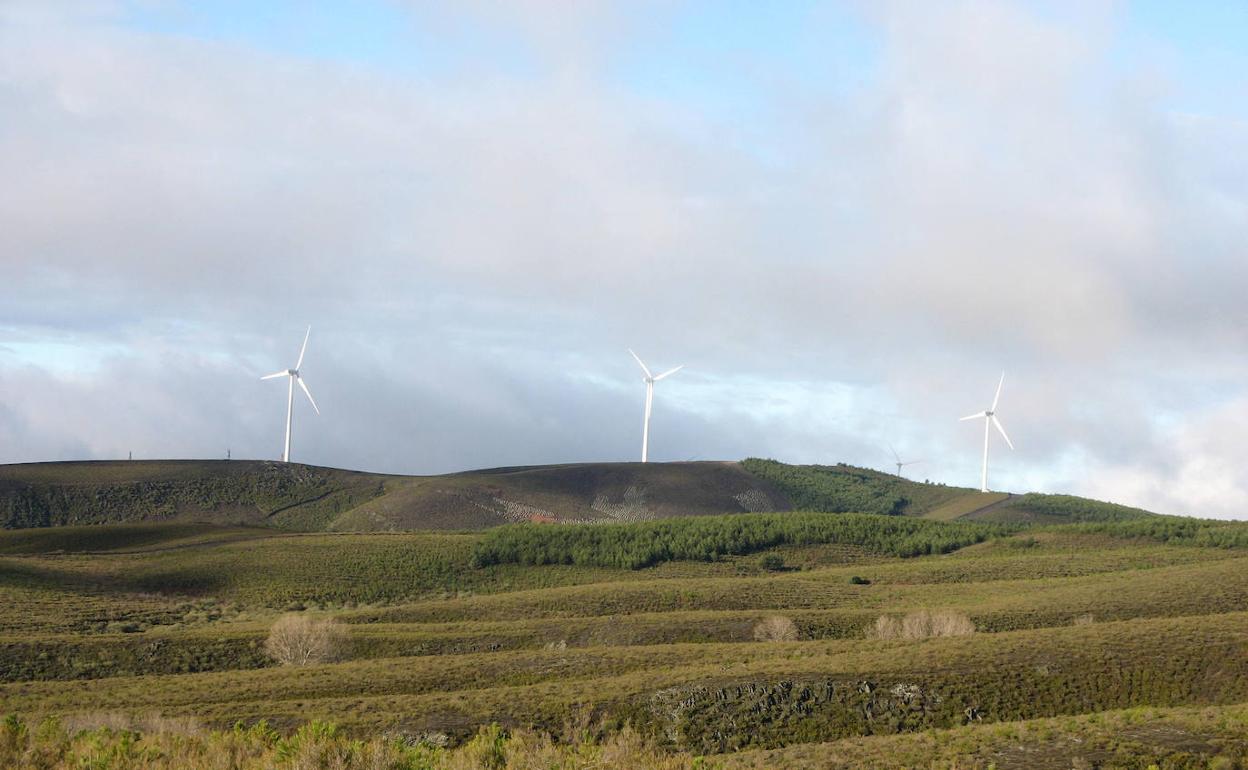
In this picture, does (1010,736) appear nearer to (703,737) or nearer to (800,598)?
(703,737)

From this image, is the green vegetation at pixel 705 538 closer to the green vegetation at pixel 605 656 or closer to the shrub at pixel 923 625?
the green vegetation at pixel 605 656

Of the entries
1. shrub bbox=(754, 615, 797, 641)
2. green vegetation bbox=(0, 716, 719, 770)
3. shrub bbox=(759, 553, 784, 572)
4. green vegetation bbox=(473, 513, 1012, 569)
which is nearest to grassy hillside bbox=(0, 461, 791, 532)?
green vegetation bbox=(473, 513, 1012, 569)

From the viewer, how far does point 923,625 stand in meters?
80.2

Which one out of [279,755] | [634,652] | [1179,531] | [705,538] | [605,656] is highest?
[1179,531]

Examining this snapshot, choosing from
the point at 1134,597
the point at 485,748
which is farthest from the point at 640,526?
the point at 485,748

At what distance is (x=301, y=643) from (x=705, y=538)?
80.5 metres

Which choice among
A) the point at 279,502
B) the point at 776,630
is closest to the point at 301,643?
the point at 776,630

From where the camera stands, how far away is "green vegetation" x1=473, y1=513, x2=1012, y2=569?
466 ft

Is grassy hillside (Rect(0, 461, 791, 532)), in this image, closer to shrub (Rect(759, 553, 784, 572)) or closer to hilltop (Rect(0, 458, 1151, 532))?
hilltop (Rect(0, 458, 1151, 532))

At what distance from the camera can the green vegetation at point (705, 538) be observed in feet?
466

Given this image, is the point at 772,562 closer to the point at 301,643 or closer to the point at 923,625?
the point at 923,625

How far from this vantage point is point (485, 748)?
27.7 m

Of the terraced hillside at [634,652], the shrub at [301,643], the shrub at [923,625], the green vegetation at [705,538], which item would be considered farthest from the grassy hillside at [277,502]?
the shrub at [923,625]

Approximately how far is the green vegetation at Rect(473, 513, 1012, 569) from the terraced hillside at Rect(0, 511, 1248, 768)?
1040 mm
